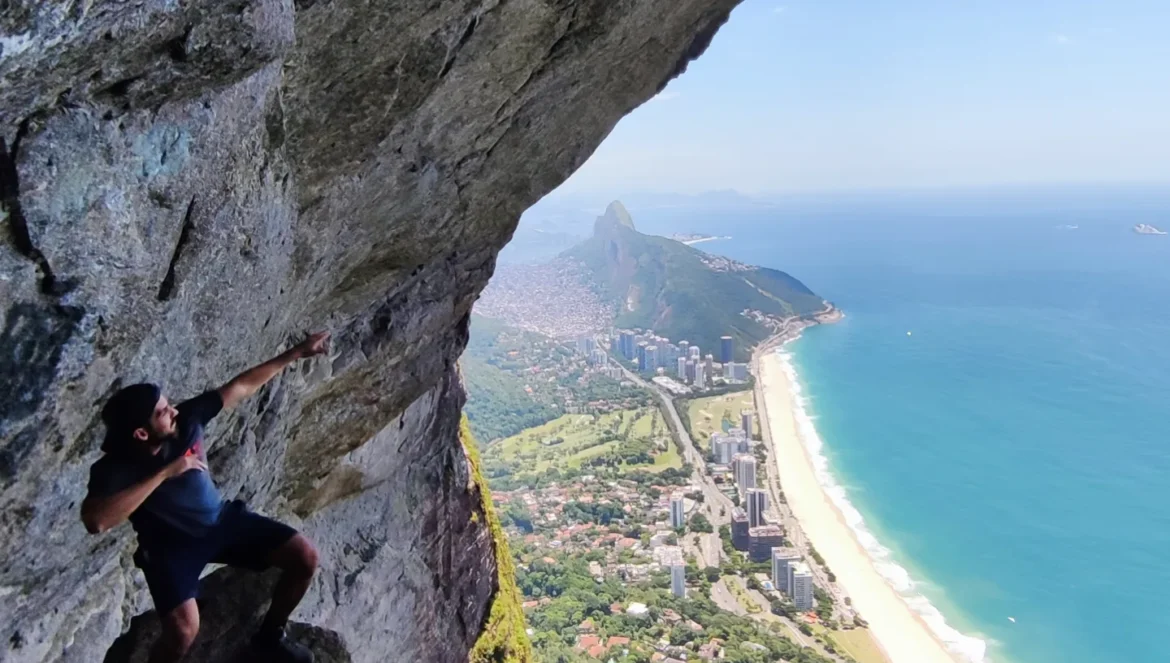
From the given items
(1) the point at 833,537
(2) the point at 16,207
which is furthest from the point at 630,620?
(2) the point at 16,207

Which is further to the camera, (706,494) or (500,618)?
(706,494)

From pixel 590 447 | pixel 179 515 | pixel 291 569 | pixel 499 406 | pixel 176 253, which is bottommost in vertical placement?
pixel 590 447

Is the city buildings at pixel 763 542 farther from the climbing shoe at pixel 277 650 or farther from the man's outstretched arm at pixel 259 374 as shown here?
the man's outstretched arm at pixel 259 374

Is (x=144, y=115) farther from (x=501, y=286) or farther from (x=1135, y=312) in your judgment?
(x=501, y=286)

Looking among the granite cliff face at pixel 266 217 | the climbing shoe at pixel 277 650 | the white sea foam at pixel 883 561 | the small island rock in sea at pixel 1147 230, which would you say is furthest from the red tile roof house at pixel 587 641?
the small island rock in sea at pixel 1147 230

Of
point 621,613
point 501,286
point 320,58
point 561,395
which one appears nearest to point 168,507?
point 320,58

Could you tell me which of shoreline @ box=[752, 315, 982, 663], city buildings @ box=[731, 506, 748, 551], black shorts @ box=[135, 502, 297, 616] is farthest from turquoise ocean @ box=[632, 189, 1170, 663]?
black shorts @ box=[135, 502, 297, 616]

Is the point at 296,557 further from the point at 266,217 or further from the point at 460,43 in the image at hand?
the point at 460,43
